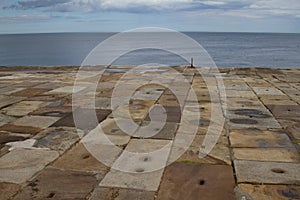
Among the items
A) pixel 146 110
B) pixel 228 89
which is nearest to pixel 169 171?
pixel 146 110

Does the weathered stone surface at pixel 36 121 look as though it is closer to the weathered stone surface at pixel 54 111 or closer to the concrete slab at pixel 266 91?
the weathered stone surface at pixel 54 111

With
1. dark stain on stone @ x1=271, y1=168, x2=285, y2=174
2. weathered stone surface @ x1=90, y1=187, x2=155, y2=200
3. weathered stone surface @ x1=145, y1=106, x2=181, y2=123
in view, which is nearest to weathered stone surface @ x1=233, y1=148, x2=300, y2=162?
dark stain on stone @ x1=271, y1=168, x2=285, y2=174

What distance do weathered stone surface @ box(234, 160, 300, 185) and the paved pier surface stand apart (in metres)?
0.01

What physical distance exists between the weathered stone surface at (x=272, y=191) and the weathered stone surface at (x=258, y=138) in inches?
61.4

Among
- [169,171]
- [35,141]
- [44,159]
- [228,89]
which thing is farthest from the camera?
[228,89]

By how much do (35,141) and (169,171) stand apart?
275 cm

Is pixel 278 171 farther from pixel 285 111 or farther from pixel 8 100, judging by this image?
pixel 8 100

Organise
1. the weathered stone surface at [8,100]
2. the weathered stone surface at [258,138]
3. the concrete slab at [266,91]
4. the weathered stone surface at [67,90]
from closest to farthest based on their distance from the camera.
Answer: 1. the weathered stone surface at [258,138]
2. the weathered stone surface at [8,100]
3. the concrete slab at [266,91]
4. the weathered stone surface at [67,90]

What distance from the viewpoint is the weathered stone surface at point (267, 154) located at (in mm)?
5160

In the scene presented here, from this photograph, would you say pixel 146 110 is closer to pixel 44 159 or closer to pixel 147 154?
pixel 147 154

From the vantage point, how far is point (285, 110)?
8.29 metres

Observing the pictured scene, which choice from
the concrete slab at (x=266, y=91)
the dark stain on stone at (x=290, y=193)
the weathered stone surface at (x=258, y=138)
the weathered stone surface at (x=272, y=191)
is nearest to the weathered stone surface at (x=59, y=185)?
the weathered stone surface at (x=272, y=191)

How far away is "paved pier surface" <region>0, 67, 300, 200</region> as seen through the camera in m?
4.23

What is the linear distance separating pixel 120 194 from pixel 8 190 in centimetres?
145
